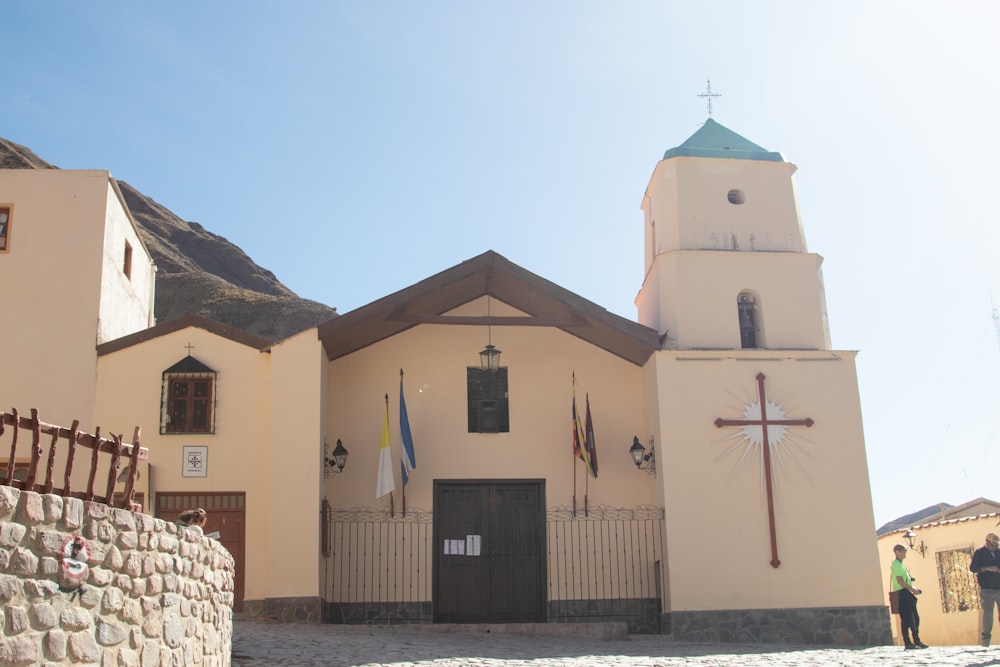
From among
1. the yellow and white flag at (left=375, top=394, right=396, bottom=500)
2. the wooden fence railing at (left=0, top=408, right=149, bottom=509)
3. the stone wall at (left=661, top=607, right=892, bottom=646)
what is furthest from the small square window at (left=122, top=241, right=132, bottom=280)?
the wooden fence railing at (left=0, top=408, right=149, bottom=509)

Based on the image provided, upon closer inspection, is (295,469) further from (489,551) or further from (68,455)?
(68,455)

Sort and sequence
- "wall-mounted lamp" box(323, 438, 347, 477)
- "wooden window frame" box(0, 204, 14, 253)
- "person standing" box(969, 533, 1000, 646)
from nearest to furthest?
"person standing" box(969, 533, 1000, 646) → "wooden window frame" box(0, 204, 14, 253) → "wall-mounted lamp" box(323, 438, 347, 477)

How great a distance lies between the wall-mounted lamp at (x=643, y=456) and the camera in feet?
55.6

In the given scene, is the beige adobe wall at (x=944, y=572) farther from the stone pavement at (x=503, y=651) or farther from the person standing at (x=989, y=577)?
the stone pavement at (x=503, y=651)

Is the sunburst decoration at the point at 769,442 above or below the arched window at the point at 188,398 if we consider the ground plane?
below

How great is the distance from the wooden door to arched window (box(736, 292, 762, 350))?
839cm

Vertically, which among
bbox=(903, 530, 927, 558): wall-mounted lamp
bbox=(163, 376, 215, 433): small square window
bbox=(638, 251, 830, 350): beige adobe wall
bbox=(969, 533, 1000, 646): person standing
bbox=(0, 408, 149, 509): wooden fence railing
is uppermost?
bbox=(638, 251, 830, 350): beige adobe wall

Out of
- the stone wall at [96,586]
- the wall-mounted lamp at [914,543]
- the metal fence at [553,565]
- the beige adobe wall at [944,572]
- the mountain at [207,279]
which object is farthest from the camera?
the mountain at [207,279]

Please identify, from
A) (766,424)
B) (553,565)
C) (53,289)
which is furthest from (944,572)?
(53,289)

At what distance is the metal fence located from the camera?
16641 millimetres

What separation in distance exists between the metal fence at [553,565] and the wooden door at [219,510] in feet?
4.80

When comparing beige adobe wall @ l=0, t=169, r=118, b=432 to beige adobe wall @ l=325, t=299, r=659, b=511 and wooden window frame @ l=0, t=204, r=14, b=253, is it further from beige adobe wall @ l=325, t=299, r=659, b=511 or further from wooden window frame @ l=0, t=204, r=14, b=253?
beige adobe wall @ l=325, t=299, r=659, b=511

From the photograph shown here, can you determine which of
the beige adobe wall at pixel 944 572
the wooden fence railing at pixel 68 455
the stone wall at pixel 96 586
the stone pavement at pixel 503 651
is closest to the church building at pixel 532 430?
the stone pavement at pixel 503 651

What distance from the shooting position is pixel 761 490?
53.2 ft
